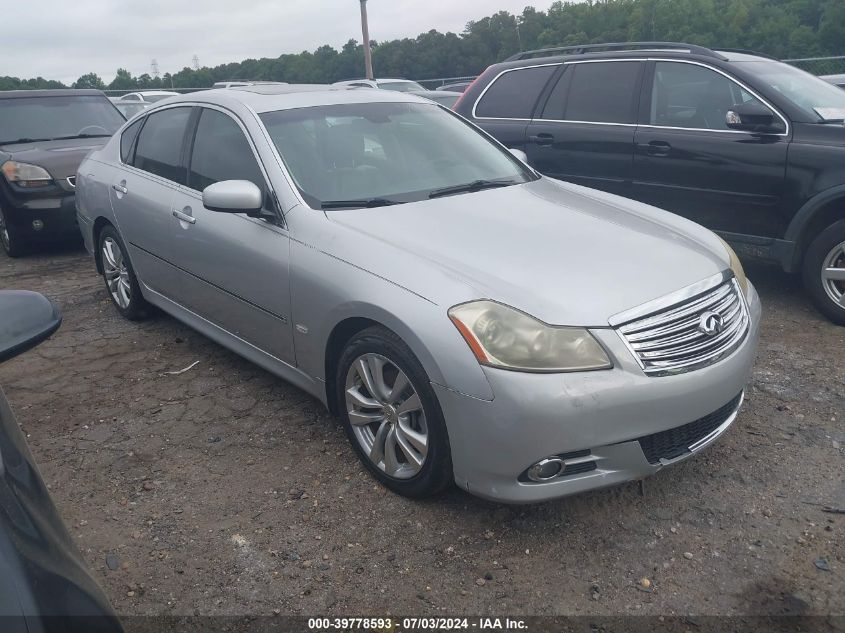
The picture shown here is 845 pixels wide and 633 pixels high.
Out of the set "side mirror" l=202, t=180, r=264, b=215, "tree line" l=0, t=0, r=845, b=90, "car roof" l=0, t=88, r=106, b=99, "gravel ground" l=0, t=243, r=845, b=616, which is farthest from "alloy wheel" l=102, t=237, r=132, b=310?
"tree line" l=0, t=0, r=845, b=90

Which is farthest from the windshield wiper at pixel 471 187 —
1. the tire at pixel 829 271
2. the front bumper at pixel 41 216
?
the front bumper at pixel 41 216

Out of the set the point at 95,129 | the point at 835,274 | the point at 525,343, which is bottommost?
the point at 835,274

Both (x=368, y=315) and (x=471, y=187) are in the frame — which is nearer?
(x=368, y=315)

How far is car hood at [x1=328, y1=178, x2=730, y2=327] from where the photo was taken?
2838mm

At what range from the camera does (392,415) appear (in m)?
3.10

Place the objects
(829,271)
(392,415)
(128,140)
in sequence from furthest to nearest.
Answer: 1. (128,140)
2. (829,271)
3. (392,415)

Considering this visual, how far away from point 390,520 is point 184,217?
2.16 meters

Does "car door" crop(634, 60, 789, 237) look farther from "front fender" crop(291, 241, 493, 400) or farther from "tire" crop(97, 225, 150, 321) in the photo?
"tire" crop(97, 225, 150, 321)

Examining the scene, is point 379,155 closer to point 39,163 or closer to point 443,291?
point 443,291

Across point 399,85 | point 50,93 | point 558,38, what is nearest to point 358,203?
point 50,93

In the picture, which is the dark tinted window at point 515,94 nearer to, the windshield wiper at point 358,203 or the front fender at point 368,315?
the windshield wiper at point 358,203

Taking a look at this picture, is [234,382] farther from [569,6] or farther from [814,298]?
[569,6]

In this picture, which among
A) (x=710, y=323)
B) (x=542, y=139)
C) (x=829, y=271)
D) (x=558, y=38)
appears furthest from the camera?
(x=558, y=38)

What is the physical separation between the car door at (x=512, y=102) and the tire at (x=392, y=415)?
12.5ft
